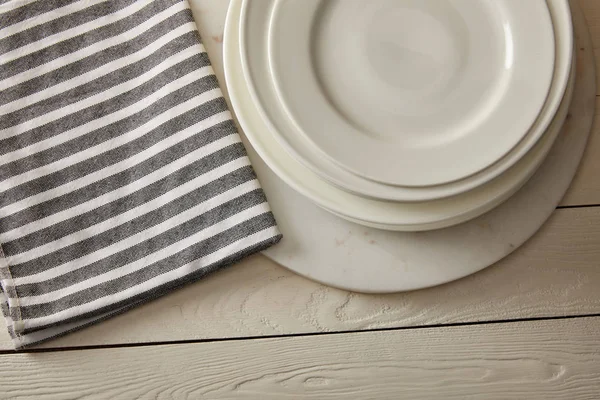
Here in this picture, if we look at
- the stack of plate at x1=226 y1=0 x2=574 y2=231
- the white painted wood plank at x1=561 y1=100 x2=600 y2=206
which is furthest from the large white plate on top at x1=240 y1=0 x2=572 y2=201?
the white painted wood plank at x1=561 y1=100 x2=600 y2=206

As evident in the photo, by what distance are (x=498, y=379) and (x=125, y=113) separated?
45 cm

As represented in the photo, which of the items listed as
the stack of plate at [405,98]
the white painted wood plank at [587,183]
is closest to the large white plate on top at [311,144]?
the stack of plate at [405,98]

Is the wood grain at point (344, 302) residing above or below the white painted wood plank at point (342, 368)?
above

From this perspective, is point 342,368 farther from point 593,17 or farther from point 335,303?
point 593,17

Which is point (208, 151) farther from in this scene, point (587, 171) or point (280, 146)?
point (587, 171)

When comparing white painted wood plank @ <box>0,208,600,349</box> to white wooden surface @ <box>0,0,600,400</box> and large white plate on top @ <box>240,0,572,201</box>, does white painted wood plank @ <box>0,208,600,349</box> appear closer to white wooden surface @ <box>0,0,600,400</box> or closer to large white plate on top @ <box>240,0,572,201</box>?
white wooden surface @ <box>0,0,600,400</box>

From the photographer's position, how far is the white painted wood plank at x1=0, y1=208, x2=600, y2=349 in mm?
536

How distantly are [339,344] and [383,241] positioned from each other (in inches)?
4.3

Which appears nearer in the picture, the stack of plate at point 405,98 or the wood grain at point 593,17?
the stack of plate at point 405,98

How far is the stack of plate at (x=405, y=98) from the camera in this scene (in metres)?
0.46

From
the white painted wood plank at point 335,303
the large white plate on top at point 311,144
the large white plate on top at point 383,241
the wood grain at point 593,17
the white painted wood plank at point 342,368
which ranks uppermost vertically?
the wood grain at point 593,17

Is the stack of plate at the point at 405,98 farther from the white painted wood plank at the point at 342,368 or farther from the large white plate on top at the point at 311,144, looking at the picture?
the white painted wood plank at the point at 342,368

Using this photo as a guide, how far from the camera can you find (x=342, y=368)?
529 mm

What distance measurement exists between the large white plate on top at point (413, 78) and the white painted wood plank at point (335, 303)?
141 millimetres
